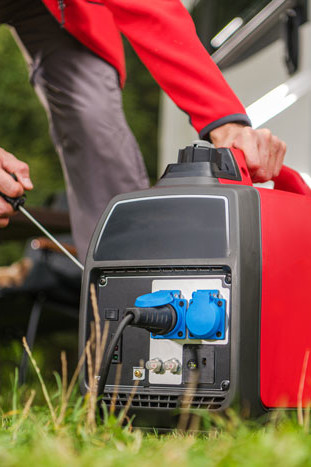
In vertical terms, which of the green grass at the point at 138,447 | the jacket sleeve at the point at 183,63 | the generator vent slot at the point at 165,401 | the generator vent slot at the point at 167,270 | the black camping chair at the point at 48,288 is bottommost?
the black camping chair at the point at 48,288

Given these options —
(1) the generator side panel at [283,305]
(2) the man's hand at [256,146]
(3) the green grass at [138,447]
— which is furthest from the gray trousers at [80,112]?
(3) the green grass at [138,447]

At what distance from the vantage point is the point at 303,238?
1277 millimetres

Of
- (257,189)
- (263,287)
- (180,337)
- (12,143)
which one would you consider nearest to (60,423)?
(180,337)

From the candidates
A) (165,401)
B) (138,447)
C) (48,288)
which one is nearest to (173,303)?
(165,401)

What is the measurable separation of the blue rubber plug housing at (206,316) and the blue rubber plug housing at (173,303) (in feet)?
0.06

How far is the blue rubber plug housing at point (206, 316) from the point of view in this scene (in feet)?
3.81

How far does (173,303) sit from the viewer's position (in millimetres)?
1210

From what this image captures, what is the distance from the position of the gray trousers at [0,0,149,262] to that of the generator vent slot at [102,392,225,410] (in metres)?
0.81

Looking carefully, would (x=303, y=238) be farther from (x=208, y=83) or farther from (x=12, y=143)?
(x=12, y=143)

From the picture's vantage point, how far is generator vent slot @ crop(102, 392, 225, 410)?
1.18 meters

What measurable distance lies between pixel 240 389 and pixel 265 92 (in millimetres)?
1104

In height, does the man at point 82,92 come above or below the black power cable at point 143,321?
above

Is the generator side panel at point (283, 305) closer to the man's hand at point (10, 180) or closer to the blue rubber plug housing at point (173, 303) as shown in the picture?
the blue rubber plug housing at point (173, 303)

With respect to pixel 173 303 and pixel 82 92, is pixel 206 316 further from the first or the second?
pixel 82 92
